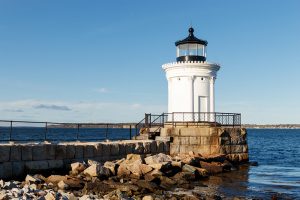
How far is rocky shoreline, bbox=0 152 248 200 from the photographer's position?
1163 centimetres

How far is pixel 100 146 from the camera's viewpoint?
17.2 metres

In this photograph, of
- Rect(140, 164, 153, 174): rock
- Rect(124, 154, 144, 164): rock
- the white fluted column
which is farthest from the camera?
the white fluted column

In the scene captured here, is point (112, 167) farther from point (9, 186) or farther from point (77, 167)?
point (9, 186)

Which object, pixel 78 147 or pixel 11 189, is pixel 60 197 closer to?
pixel 11 189

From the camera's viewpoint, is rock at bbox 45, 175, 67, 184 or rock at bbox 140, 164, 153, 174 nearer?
rock at bbox 45, 175, 67, 184

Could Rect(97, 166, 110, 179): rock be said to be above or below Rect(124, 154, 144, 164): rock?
below

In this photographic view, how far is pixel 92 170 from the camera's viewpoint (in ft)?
47.4

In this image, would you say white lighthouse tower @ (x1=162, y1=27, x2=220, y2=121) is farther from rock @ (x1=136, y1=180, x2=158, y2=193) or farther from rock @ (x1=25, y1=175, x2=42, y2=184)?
rock @ (x1=25, y1=175, x2=42, y2=184)

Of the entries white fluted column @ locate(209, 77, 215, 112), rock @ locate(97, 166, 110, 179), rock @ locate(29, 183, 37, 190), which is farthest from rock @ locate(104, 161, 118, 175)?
white fluted column @ locate(209, 77, 215, 112)

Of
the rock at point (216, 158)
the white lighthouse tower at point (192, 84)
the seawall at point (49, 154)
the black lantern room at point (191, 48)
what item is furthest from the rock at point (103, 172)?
the black lantern room at point (191, 48)

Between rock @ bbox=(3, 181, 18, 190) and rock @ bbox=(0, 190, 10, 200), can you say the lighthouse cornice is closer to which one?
rock @ bbox=(3, 181, 18, 190)

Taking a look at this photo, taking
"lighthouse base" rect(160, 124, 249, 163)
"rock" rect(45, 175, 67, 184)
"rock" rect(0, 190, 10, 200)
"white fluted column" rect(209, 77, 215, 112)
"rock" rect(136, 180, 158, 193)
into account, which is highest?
"white fluted column" rect(209, 77, 215, 112)

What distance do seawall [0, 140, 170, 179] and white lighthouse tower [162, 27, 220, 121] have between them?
14.5ft

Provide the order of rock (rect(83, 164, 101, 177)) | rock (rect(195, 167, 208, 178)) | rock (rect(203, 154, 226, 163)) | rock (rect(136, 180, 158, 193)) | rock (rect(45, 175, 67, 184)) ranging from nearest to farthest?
rock (rect(45, 175, 67, 184))
rock (rect(136, 180, 158, 193))
rock (rect(83, 164, 101, 177))
rock (rect(195, 167, 208, 178))
rock (rect(203, 154, 226, 163))
